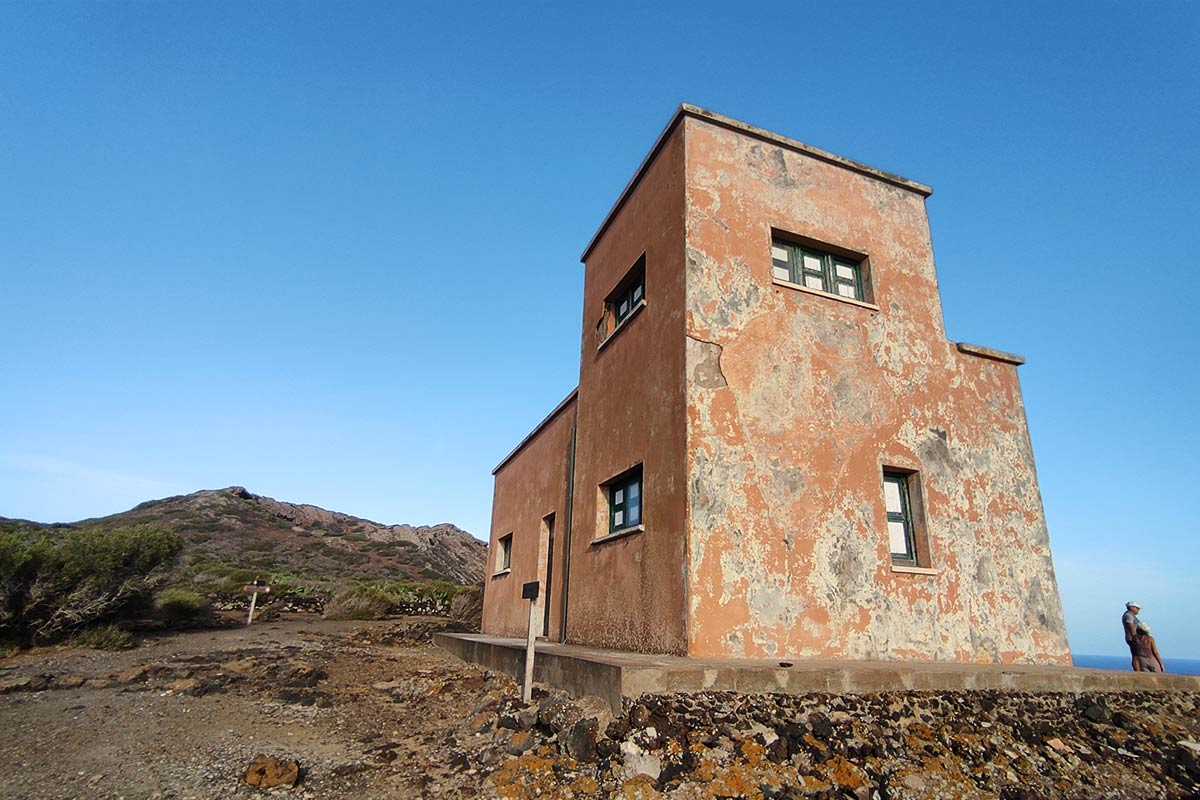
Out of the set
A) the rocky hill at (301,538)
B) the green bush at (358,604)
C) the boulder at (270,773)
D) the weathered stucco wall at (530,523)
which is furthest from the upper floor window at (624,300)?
the rocky hill at (301,538)

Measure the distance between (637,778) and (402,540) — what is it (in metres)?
50.9

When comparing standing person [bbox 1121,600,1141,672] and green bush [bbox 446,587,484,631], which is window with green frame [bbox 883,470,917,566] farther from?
green bush [bbox 446,587,484,631]

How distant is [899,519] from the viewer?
729 cm

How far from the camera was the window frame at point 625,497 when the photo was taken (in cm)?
735

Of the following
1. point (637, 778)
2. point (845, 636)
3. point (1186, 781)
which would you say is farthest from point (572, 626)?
point (1186, 781)

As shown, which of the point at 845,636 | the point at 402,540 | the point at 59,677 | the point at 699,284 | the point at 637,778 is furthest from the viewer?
the point at 402,540

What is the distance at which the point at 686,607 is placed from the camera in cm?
583

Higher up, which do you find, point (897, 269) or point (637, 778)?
point (897, 269)

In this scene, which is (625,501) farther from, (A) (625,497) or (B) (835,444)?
(B) (835,444)

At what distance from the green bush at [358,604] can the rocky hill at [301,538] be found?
1625 cm

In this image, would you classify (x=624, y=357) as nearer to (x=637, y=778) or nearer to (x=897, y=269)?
(x=897, y=269)

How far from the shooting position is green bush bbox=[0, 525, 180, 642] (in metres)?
10.4

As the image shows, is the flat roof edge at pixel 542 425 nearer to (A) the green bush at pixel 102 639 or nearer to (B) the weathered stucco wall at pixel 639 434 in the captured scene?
(B) the weathered stucco wall at pixel 639 434

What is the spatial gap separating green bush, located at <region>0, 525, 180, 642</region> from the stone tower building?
366 inches
